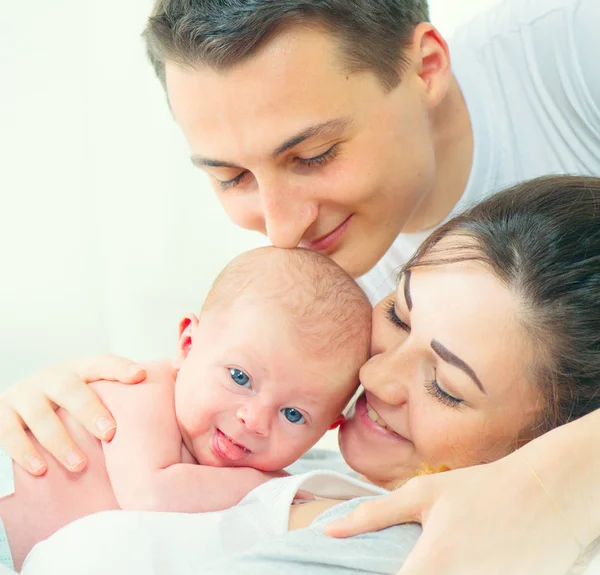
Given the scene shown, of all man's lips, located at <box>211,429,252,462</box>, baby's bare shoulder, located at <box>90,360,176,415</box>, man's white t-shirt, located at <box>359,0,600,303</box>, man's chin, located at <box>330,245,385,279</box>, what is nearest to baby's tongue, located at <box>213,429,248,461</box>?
man's lips, located at <box>211,429,252,462</box>

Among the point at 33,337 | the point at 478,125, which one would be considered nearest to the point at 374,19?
the point at 478,125

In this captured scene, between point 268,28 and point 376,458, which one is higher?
point 268,28

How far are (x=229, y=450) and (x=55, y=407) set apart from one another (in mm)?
341

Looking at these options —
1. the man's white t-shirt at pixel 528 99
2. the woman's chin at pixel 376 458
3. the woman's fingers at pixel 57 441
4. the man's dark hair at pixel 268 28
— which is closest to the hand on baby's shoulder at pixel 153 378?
the woman's fingers at pixel 57 441

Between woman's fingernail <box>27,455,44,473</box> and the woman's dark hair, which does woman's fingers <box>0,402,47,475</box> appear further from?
the woman's dark hair

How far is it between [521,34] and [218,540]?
1.38m

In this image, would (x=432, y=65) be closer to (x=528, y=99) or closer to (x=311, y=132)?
(x=528, y=99)

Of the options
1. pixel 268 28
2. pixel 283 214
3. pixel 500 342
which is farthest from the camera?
pixel 283 214

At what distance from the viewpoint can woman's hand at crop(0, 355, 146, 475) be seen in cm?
144

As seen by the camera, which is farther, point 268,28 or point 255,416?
point 268,28

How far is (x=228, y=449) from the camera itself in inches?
57.2

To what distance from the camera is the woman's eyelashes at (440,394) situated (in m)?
1.34

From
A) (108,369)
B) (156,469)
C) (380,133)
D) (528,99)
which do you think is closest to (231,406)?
(156,469)

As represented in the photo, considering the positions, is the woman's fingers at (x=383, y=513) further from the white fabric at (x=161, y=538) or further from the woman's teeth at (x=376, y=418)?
the woman's teeth at (x=376, y=418)
